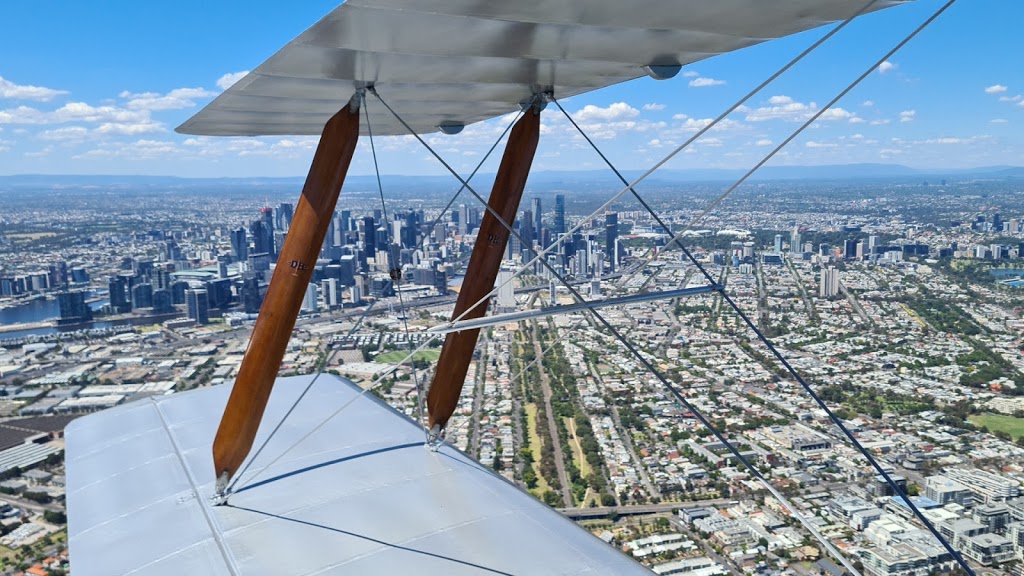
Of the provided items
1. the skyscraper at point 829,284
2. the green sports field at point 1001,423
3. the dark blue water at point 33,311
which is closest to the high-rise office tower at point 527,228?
the skyscraper at point 829,284

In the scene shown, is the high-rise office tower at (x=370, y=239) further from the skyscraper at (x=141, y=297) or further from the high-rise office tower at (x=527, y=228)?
the skyscraper at (x=141, y=297)

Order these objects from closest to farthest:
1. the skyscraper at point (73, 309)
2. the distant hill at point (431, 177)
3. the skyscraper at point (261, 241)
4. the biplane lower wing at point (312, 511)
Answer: the biplane lower wing at point (312, 511) → the skyscraper at point (73, 309) → the skyscraper at point (261, 241) → the distant hill at point (431, 177)

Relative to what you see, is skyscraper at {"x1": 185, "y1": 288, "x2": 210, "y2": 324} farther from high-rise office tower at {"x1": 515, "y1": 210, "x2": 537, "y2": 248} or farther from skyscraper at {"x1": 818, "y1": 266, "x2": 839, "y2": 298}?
skyscraper at {"x1": 818, "y1": 266, "x2": 839, "y2": 298}

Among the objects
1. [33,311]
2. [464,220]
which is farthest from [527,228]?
[33,311]

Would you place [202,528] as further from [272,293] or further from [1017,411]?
[1017,411]

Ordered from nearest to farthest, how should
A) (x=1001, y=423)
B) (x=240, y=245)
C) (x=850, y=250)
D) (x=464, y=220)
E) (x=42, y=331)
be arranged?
(x=1001, y=423) → (x=42, y=331) → (x=850, y=250) → (x=240, y=245) → (x=464, y=220)

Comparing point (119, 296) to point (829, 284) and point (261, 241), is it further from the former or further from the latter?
point (829, 284)
